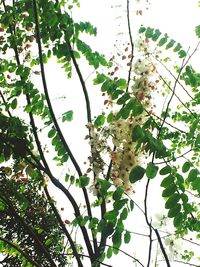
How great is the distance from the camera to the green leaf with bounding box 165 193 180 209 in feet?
5.27

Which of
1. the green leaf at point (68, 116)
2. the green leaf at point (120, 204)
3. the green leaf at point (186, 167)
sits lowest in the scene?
the green leaf at point (120, 204)

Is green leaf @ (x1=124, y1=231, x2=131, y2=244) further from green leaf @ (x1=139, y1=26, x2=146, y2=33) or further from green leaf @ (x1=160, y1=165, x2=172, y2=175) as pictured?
green leaf @ (x1=139, y1=26, x2=146, y2=33)

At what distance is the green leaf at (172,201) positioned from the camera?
1.61 metres

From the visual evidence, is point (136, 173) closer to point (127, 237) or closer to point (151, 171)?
point (151, 171)

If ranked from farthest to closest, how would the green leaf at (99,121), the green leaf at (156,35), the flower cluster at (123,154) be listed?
the green leaf at (156,35) < the green leaf at (99,121) < the flower cluster at (123,154)

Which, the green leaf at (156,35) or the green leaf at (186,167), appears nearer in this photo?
the green leaf at (186,167)

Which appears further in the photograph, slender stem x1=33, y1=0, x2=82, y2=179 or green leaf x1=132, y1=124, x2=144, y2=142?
slender stem x1=33, y1=0, x2=82, y2=179

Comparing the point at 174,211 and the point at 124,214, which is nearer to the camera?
the point at 174,211

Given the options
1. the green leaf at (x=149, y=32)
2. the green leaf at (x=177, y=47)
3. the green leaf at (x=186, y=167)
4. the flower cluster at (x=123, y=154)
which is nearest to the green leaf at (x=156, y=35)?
the green leaf at (x=149, y=32)

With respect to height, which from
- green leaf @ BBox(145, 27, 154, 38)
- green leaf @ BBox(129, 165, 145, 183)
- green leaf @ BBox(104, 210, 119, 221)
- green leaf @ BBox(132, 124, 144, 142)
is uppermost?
green leaf @ BBox(145, 27, 154, 38)

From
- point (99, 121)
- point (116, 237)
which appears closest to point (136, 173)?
point (116, 237)

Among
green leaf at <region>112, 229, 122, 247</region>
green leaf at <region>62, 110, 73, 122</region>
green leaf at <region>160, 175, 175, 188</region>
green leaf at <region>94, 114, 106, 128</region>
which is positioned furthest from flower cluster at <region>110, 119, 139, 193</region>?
green leaf at <region>62, 110, 73, 122</region>

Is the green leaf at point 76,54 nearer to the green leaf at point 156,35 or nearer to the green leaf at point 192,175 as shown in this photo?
the green leaf at point 156,35

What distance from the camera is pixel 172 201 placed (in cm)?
161
